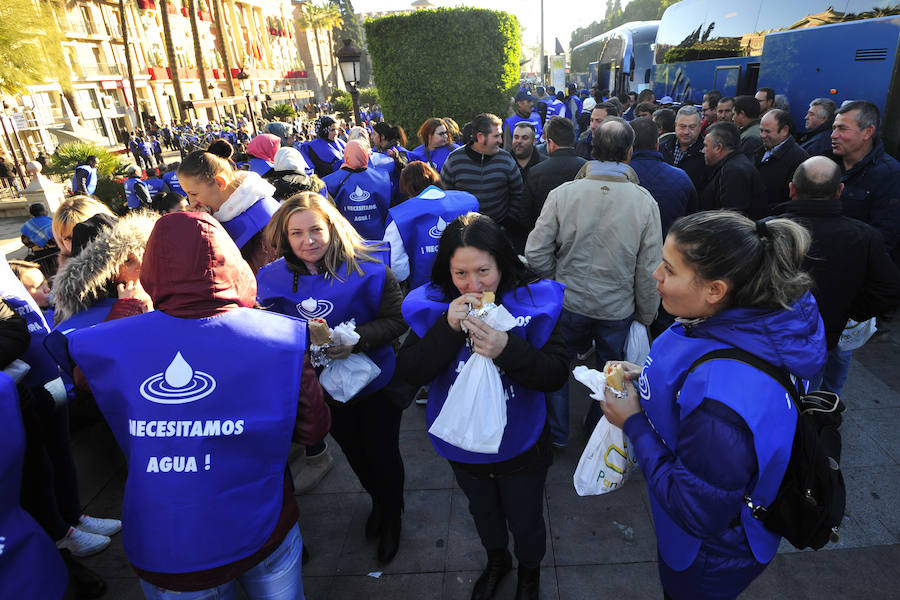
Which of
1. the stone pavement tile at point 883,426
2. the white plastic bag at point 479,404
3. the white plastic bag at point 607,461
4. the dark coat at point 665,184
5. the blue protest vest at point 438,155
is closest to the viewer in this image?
the white plastic bag at point 607,461

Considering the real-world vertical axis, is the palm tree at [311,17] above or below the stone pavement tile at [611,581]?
above

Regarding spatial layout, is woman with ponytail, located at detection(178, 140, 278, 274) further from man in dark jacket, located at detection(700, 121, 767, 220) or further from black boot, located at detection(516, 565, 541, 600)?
man in dark jacket, located at detection(700, 121, 767, 220)

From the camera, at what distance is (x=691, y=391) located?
1.48 meters

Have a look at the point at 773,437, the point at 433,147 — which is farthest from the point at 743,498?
the point at 433,147

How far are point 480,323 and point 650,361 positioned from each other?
637 mm

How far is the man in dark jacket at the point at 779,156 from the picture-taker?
487 centimetres

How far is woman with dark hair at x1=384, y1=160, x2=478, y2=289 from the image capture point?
3971 millimetres

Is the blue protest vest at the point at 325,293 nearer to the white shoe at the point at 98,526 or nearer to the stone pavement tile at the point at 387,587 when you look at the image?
the stone pavement tile at the point at 387,587

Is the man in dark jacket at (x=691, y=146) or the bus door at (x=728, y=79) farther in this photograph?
the bus door at (x=728, y=79)

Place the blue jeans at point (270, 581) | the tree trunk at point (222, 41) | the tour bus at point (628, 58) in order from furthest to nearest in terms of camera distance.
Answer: the tree trunk at point (222, 41)
the tour bus at point (628, 58)
the blue jeans at point (270, 581)

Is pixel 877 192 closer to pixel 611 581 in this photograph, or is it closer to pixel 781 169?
pixel 781 169

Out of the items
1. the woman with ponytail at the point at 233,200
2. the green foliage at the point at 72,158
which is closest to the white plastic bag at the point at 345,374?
the woman with ponytail at the point at 233,200

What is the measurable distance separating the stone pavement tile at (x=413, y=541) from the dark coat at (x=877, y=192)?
385cm

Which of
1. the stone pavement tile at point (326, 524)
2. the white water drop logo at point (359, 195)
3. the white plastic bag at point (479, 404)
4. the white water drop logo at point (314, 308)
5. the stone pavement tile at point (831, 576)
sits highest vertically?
the white water drop logo at point (359, 195)
